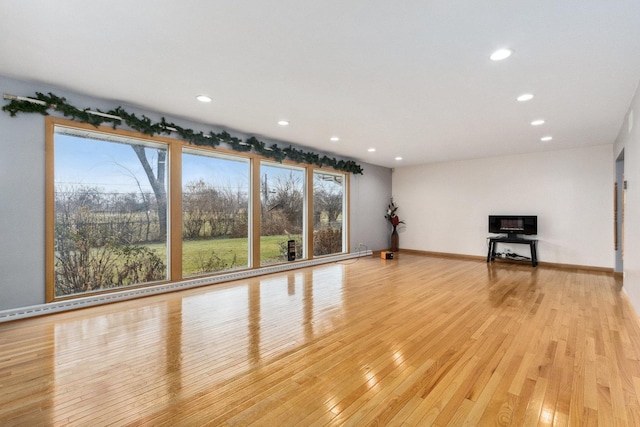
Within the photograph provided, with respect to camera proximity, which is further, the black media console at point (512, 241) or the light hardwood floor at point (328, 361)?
the black media console at point (512, 241)

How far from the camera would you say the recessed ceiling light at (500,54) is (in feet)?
8.80

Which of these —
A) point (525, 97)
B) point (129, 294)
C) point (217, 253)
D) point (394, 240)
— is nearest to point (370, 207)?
point (394, 240)

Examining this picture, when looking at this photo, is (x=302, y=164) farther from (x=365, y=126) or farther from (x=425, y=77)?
(x=425, y=77)

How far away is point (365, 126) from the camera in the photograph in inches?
202

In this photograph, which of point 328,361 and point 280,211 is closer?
point 328,361

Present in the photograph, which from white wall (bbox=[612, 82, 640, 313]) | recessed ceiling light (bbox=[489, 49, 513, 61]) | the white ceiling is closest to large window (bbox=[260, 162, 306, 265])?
the white ceiling

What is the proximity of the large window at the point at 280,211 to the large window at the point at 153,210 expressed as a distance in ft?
0.07

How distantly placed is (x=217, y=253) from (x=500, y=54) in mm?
5022

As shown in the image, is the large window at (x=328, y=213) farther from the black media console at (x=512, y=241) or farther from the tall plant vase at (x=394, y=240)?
the black media console at (x=512, y=241)

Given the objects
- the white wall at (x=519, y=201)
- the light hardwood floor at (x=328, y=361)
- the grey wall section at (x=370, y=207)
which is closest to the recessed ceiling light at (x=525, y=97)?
the light hardwood floor at (x=328, y=361)

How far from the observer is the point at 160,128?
14.8 feet

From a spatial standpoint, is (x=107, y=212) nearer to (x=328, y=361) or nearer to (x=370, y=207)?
(x=328, y=361)

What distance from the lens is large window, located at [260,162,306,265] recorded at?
6.19 metres

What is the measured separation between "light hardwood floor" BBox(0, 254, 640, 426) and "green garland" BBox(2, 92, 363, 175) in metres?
2.47
